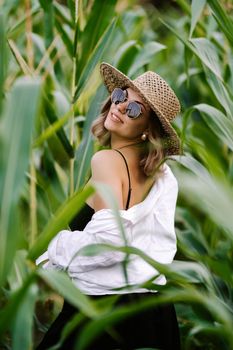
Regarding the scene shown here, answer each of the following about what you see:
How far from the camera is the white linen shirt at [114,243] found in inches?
52.1

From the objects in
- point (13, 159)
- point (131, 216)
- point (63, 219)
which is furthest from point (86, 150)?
point (13, 159)

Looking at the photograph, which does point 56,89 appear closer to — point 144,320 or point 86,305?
point 144,320

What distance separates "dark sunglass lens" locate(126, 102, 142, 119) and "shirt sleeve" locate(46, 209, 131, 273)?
0.65 feet

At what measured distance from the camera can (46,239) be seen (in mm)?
1089

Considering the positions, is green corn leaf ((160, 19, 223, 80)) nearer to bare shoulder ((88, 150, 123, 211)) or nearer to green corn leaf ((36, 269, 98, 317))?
bare shoulder ((88, 150, 123, 211))

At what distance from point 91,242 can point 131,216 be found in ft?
0.27

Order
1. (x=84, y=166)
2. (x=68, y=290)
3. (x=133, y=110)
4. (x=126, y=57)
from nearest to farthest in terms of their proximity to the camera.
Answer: (x=68, y=290) < (x=133, y=110) < (x=84, y=166) < (x=126, y=57)

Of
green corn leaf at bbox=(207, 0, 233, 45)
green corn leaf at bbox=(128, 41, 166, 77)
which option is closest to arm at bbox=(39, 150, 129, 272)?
green corn leaf at bbox=(207, 0, 233, 45)

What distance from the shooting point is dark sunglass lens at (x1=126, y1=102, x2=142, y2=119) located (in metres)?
1.43

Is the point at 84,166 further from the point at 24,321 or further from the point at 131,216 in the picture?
the point at 24,321

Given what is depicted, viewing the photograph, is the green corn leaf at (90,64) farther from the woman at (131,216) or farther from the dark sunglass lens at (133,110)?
the dark sunglass lens at (133,110)

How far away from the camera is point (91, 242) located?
4.33 feet

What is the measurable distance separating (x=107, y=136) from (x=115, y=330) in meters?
0.36

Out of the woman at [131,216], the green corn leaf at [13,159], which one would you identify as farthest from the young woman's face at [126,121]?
the green corn leaf at [13,159]
